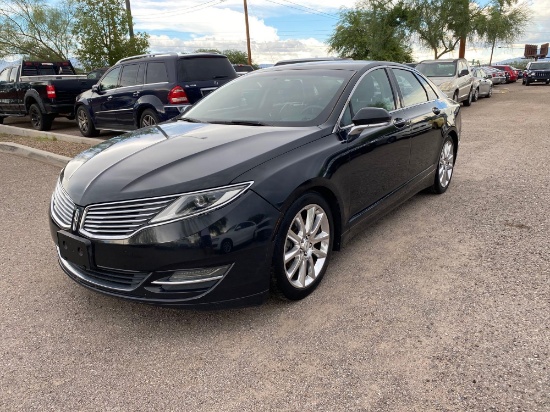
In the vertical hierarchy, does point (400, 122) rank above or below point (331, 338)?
above

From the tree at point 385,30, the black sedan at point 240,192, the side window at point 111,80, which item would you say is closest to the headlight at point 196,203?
the black sedan at point 240,192

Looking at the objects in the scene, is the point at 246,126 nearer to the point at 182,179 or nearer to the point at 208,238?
the point at 182,179

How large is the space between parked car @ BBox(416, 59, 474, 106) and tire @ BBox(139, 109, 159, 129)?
9704 millimetres

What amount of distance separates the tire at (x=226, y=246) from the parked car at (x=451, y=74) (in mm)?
13647

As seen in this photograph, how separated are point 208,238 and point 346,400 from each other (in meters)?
1.11

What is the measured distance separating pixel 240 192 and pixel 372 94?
196 centimetres

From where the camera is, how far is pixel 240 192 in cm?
272

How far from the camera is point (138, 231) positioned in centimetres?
261

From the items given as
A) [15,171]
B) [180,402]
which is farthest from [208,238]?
[15,171]

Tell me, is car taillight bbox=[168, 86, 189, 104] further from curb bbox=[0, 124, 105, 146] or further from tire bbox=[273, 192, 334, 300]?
tire bbox=[273, 192, 334, 300]

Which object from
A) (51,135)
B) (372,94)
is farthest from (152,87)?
(372,94)

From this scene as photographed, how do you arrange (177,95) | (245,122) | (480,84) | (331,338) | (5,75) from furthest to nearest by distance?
(480,84) → (5,75) → (177,95) → (245,122) → (331,338)

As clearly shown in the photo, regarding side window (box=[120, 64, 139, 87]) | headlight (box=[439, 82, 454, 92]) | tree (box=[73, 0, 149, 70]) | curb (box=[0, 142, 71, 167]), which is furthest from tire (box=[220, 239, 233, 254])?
tree (box=[73, 0, 149, 70])

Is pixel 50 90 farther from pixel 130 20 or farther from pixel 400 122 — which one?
pixel 130 20
